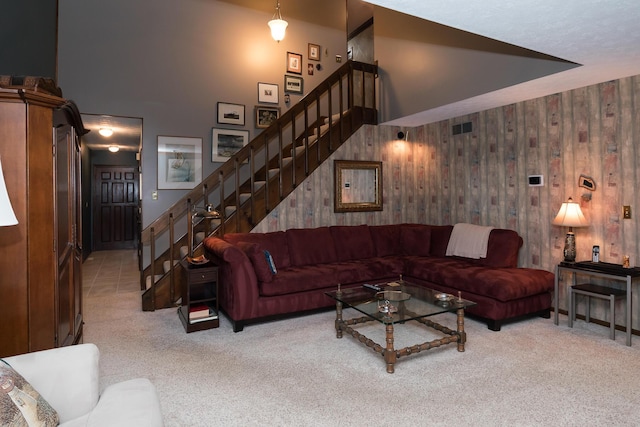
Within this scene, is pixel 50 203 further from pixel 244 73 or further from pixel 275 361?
pixel 244 73

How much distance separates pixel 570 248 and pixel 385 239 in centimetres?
223

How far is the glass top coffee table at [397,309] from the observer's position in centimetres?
287

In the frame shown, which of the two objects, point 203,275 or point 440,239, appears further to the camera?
point 440,239

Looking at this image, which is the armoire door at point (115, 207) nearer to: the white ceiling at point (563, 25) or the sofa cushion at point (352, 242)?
the sofa cushion at point (352, 242)

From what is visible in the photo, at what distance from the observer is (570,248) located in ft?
12.7

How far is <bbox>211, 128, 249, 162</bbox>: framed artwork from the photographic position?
19.4 feet

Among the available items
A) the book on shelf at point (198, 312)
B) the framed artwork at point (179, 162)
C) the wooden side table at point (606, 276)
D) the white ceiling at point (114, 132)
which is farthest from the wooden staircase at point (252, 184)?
the wooden side table at point (606, 276)

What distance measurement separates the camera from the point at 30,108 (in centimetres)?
196

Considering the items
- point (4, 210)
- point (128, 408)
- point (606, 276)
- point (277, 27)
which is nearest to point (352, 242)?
point (606, 276)

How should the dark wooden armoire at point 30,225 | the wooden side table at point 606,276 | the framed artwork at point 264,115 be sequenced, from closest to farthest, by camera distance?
the dark wooden armoire at point 30,225 < the wooden side table at point 606,276 < the framed artwork at point 264,115

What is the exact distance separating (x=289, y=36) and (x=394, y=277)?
4393 mm

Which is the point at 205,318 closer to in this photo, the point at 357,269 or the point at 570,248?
the point at 357,269

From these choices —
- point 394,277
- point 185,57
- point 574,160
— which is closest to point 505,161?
point 574,160

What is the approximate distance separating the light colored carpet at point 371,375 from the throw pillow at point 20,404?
976 millimetres
